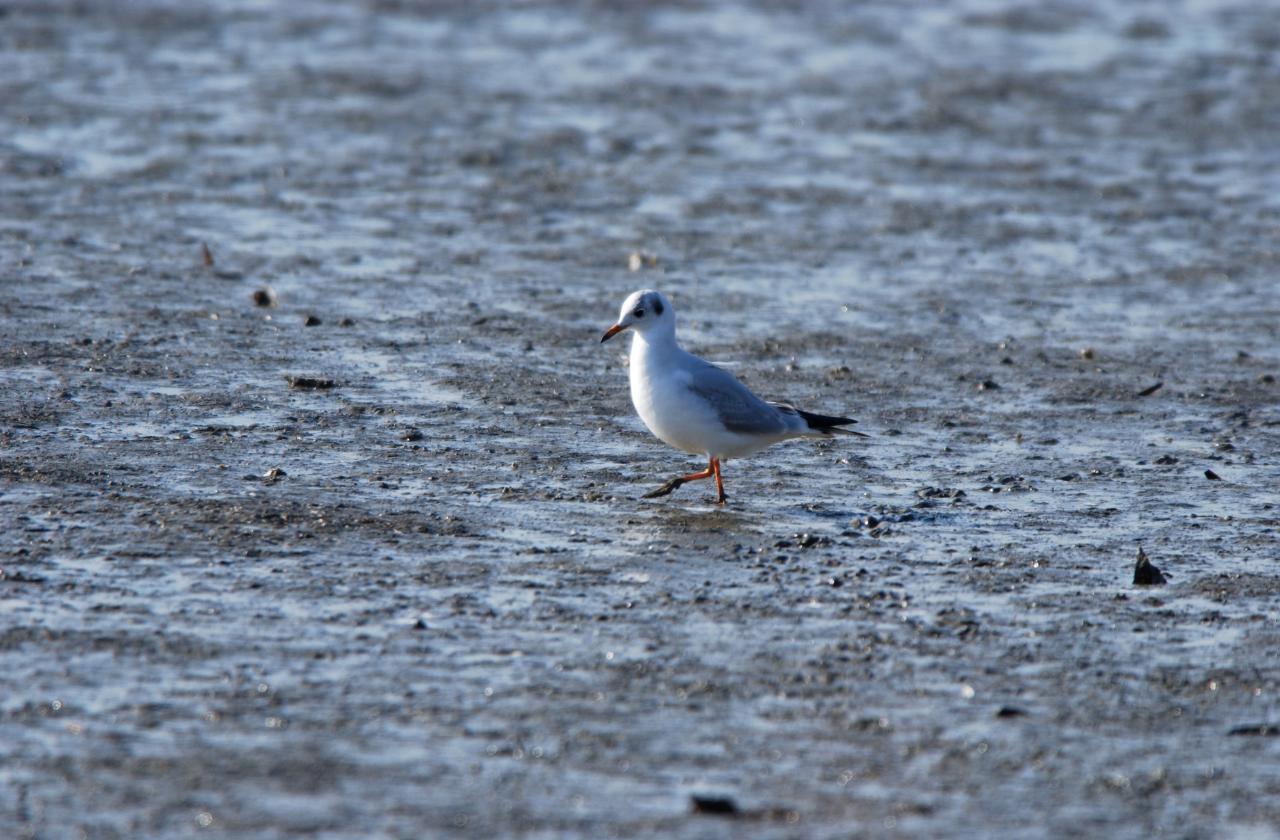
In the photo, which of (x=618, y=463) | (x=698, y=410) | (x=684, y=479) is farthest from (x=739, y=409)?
(x=618, y=463)

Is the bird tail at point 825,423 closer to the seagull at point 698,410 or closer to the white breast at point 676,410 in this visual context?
the seagull at point 698,410

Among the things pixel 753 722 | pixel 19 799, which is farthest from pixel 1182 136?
pixel 19 799

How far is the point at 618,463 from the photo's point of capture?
9.14 metres

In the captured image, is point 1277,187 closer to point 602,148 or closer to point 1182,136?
point 1182,136

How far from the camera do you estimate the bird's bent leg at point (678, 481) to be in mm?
8594

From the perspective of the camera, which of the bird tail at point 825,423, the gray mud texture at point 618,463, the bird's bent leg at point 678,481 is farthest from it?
the bird tail at point 825,423

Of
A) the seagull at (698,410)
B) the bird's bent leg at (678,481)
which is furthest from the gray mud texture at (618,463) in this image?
the seagull at (698,410)

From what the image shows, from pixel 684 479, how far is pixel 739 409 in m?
0.40

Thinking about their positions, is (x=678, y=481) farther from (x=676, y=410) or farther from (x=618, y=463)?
(x=618, y=463)

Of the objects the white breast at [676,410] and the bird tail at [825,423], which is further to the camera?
the bird tail at [825,423]

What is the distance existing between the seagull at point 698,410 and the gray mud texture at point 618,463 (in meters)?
0.28

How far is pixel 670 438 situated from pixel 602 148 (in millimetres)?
8434

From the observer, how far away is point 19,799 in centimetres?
528

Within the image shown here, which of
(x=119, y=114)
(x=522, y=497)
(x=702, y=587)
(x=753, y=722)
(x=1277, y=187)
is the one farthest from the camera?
(x=119, y=114)
